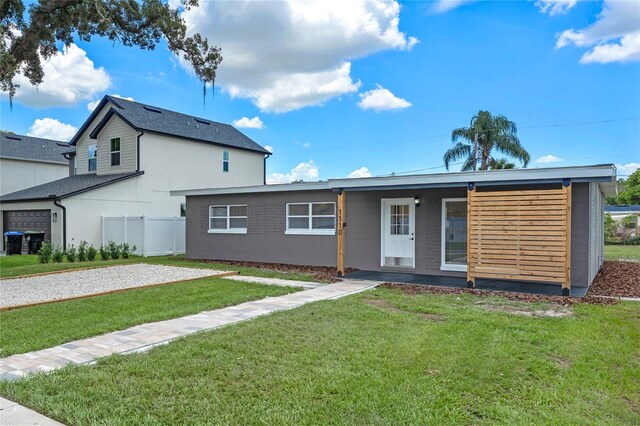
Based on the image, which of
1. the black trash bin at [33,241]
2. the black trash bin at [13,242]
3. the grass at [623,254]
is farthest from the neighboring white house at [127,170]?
the grass at [623,254]

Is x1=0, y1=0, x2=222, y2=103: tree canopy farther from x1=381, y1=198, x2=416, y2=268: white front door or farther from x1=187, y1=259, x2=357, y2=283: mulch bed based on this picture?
x1=381, y1=198, x2=416, y2=268: white front door

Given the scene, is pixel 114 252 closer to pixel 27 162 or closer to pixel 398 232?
pixel 398 232

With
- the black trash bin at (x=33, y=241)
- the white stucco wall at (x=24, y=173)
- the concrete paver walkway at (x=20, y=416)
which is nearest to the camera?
the concrete paver walkway at (x=20, y=416)

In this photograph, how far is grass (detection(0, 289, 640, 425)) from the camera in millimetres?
3135

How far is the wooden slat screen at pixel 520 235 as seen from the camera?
27.3 ft

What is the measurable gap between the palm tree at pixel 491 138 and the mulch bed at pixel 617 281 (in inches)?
535

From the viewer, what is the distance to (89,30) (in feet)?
37.2

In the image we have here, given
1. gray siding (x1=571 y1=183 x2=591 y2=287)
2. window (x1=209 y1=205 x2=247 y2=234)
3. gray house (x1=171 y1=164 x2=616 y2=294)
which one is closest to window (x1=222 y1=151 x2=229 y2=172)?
gray house (x1=171 y1=164 x2=616 y2=294)

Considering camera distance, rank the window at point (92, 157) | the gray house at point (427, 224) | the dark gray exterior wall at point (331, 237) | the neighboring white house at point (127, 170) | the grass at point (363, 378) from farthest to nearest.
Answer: the window at point (92, 157) → the neighboring white house at point (127, 170) → the dark gray exterior wall at point (331, 237) → the gray house at point (427, 224) → the grass at point (363, 378)

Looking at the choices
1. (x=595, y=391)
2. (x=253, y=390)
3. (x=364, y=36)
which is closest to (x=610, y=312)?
(x=595, y=391)

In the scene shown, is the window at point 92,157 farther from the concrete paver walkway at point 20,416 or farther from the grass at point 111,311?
the concrete paver walkway at point 20,416

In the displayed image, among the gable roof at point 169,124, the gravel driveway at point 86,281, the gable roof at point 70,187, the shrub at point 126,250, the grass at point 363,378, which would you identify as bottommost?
the gravel driveway at point 86,281

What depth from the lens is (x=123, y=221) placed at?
17.9 m

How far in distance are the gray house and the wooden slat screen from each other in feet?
0.07
